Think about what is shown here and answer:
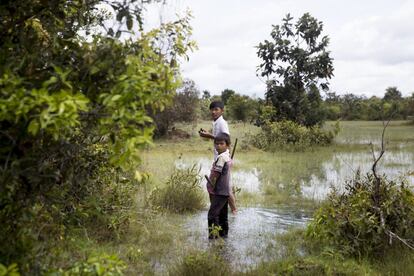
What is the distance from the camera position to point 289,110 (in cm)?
2236

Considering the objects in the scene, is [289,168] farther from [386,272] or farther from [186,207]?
→ [386,272]

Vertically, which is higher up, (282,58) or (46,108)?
(282,58)

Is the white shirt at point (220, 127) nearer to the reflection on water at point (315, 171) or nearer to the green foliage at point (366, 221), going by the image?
the green foliage at point (366, 221)

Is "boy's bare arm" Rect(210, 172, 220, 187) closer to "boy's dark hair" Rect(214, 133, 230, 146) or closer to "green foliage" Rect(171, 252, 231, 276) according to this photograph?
"boy's dark hair" Rect(214, 133, 230, 146)

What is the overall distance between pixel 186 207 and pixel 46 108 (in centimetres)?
603

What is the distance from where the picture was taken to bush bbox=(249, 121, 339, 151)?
1934 cm

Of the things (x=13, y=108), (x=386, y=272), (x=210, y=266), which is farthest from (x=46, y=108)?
(x=386, y=272)

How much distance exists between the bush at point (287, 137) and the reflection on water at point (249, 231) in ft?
35.5

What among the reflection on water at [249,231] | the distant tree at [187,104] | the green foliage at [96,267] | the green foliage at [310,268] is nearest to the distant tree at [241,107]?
the distant tree at [187,104]

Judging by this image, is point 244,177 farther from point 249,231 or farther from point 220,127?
point 220,127

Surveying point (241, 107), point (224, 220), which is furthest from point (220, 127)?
point (241, 107)

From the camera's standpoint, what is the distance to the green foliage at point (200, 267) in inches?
179

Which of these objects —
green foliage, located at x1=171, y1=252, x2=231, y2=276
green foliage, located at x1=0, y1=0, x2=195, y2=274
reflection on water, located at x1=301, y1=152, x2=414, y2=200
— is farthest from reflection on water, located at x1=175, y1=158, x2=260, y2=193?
green foliage, located at x1=0, y1=0, x2=195, y2=274

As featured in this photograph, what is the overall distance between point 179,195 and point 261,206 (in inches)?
69.5
